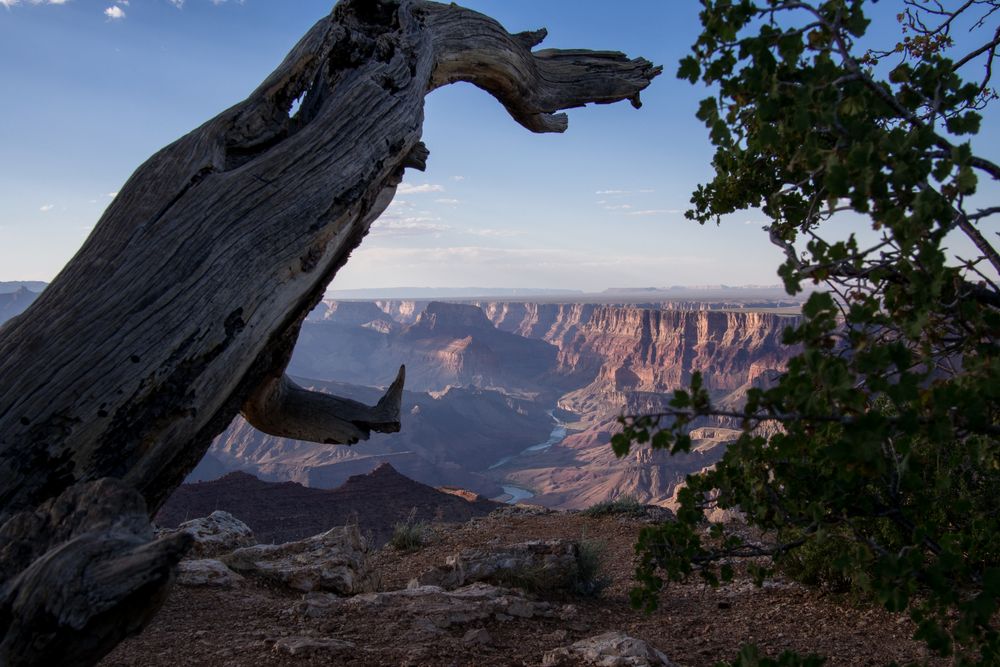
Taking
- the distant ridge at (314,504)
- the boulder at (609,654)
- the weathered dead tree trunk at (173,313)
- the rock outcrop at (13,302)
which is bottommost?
the distant ridge at (314,504)

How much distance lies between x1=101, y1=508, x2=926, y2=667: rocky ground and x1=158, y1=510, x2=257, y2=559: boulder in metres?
1.79

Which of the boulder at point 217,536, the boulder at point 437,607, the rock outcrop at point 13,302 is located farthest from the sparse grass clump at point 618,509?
the rock outcrop at point 13,302

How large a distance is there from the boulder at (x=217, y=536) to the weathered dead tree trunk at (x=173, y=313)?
626 cm

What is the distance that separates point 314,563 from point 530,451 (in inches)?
4642

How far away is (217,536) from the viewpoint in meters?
9.80

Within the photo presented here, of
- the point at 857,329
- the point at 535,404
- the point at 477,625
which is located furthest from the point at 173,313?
the point at 535,404

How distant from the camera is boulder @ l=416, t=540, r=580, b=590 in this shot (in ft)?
22.9

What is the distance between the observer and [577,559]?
23.6 feet

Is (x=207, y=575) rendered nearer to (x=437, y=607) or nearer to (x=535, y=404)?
(x=437, y=607)

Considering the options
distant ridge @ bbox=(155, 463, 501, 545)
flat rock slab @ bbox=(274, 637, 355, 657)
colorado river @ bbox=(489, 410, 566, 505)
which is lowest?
colorado river @ bbox=(489, 410, 566, 505)

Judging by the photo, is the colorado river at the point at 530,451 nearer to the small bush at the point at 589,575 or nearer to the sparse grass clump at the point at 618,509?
the sparse grass clump at the point at 618,509

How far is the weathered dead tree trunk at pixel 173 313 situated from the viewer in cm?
204

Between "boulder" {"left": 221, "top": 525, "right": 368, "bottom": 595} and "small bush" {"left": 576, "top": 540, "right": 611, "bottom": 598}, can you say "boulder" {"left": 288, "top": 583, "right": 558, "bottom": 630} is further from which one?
"boulder" {"left": 221, "top": 525, "right": 368, "bottom": 595}

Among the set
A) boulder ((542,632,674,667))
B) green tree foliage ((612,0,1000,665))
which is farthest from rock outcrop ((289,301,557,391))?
green tree foliage ((612,0,1000,665))
